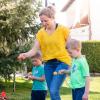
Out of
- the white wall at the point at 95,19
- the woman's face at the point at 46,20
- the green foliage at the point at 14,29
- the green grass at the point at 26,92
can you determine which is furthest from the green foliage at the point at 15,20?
the white wall at the point at 95,19

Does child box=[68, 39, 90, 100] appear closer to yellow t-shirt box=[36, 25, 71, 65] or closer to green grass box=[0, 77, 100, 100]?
yellow t-shirt box=[36, 25, 71, 65]

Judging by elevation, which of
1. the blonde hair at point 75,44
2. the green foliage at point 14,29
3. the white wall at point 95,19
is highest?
the blonde hair at point 75,44

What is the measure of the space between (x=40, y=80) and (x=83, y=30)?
24.0m

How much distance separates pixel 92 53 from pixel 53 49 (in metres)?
19.6

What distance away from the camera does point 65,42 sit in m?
6.83

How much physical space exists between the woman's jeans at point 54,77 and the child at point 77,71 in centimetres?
13

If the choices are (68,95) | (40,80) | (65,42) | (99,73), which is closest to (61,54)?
(65,42)

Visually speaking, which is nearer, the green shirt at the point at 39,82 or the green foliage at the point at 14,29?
the green shirt at the point at 39,82

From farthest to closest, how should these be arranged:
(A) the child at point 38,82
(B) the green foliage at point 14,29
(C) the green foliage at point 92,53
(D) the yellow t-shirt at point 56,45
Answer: (C) the green foliage at point 92,53, (B) the green foliage at point 14,29, (A) the child at point 38,82, (D) the yellow t-shirt at point 56,45

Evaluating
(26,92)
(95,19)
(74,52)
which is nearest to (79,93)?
(74,52)

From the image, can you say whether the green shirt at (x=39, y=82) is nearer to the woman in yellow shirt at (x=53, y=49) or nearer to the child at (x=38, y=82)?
the child at (x=38, y=82)

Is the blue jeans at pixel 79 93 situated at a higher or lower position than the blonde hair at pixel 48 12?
lower

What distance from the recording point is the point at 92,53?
26188mm

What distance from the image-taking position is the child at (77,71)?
656cm
